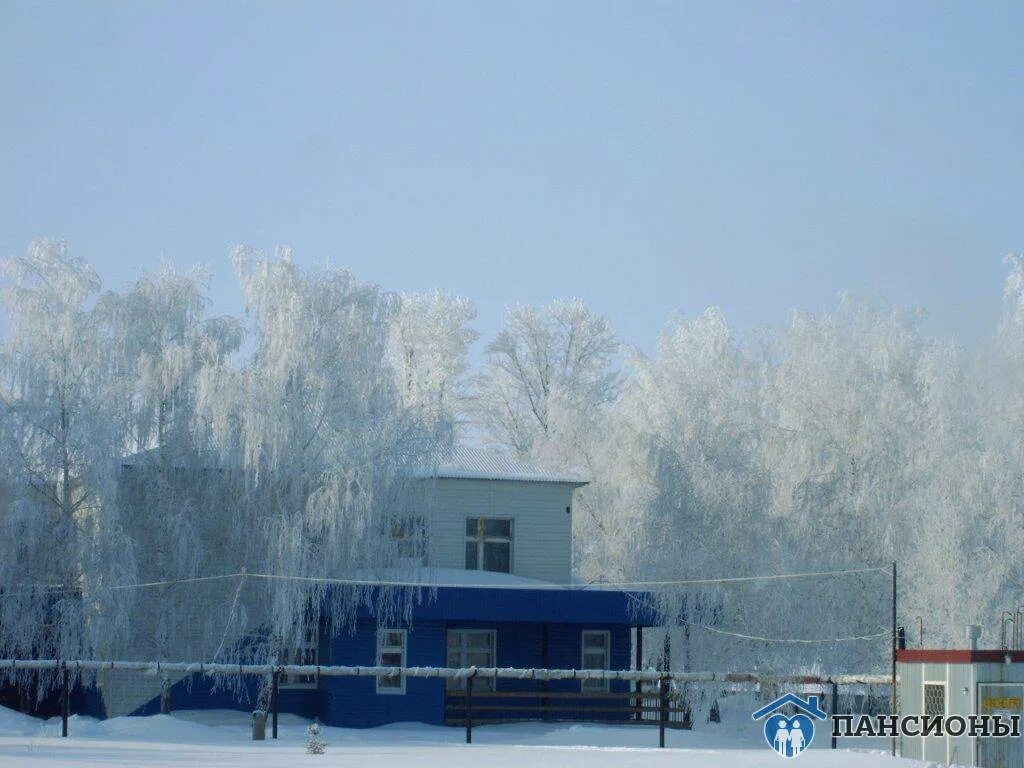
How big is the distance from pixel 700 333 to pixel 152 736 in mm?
34889

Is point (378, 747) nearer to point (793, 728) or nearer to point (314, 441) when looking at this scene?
point (793, 728)

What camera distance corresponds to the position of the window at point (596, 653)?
3622cm

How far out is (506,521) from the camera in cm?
3709

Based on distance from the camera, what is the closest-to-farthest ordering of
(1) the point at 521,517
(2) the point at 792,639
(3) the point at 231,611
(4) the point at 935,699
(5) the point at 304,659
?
(4) the point at 935,699, (3) the point at 231,611, (5) the point at 304,659, (1) the point at 521,517, (2) the point at 792,639

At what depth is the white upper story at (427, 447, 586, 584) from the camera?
36.4 m

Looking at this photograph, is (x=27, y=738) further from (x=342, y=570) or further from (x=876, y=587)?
(x=876, y=587)

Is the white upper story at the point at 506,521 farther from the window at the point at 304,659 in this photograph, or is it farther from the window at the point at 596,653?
the window at the point at 304,659

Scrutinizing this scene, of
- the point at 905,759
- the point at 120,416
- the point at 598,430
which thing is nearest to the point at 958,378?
the point at 598,430

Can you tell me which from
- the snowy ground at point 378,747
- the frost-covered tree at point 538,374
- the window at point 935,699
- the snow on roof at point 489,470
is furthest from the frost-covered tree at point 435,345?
the window at point 935,699

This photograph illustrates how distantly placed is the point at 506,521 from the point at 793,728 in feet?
41.6

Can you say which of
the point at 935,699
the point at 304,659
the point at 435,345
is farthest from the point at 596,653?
the point at 435,345

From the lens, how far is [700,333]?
5778 centimetres

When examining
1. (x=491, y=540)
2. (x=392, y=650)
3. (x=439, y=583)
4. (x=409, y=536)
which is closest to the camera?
(x=392, y=650)

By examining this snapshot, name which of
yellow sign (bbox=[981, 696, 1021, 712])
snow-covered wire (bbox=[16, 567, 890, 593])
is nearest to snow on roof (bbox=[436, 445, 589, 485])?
snow-covered wire (bbox=[16, 567, 890, 593])
